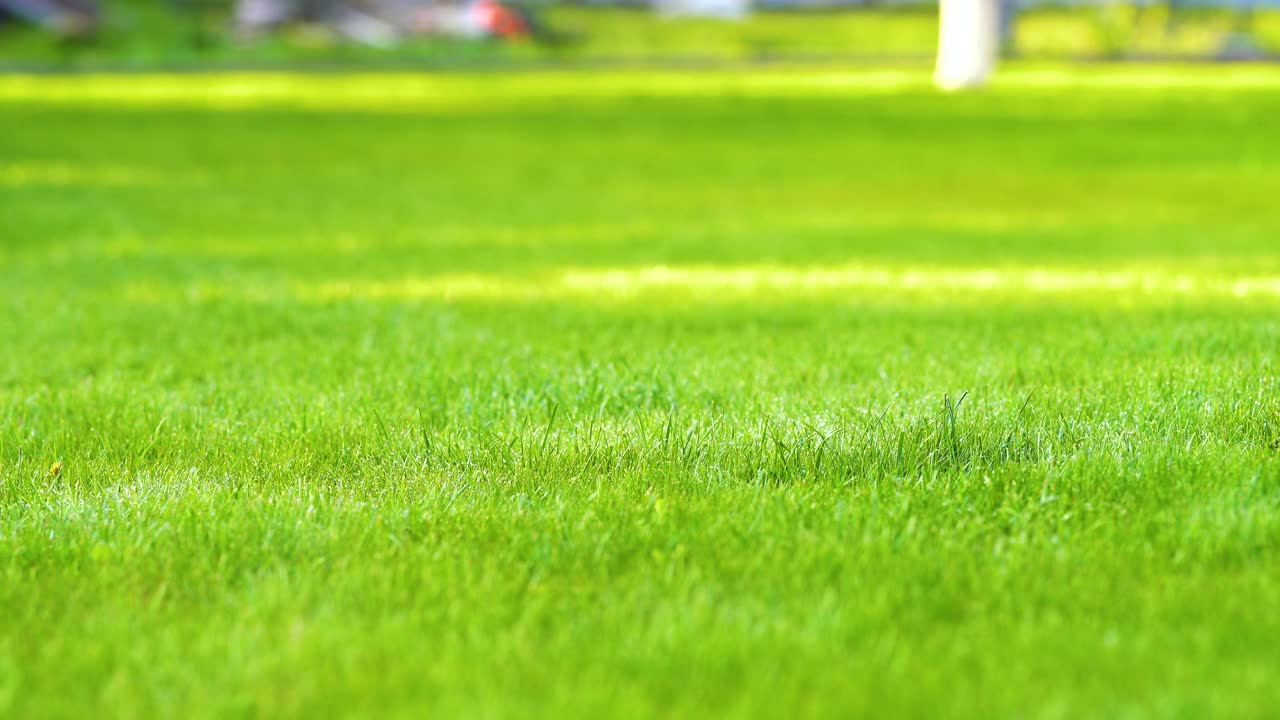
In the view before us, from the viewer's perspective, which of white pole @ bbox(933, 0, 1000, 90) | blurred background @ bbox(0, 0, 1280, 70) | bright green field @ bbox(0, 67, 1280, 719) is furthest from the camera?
blurred background @ bbox(0, 0, 1280, 70)

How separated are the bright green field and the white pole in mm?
17597

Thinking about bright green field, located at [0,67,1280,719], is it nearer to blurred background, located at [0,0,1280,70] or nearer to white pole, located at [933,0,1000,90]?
white pole, located at [933,0,1000,90]

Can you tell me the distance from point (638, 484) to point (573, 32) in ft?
137

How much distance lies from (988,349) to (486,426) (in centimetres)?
244

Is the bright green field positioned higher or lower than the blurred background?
lower

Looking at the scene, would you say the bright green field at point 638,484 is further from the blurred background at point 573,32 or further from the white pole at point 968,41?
the blurred background at point 573,32

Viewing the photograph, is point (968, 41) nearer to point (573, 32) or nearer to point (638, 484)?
point (573, 32)

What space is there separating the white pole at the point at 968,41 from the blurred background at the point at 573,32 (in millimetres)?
6191

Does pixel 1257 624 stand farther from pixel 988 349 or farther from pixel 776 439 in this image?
pixel 988 349

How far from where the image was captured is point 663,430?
395 centimetres

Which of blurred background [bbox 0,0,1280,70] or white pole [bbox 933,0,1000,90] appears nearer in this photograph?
white pole [bbox 933,0,1000,90]

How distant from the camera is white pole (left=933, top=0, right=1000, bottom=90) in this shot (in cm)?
2708

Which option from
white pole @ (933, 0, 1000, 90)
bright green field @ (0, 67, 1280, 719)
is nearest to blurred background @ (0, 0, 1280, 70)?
white pole @ (933, 0, 1000, 90)

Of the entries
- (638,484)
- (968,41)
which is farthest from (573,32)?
(638,484)
